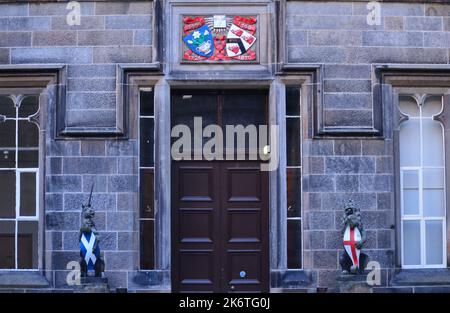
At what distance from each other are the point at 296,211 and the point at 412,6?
10.9 ft

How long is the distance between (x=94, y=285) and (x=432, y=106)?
5.36m

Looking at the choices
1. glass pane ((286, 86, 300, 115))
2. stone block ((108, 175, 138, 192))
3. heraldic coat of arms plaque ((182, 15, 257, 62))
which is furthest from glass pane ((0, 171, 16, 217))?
glass pane ((286, 86, 300, 115))

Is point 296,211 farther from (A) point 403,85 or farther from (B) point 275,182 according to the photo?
(A) point 403,85

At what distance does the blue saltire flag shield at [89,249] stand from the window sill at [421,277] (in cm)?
412

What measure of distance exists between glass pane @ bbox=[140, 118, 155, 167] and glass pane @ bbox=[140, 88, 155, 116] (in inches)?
3.9

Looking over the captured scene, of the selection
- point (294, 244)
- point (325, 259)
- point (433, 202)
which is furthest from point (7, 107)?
point (433, 202)

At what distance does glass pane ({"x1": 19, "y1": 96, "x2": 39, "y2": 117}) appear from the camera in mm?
14047

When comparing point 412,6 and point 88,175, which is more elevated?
point 412,6

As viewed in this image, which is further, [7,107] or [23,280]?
[7,107]

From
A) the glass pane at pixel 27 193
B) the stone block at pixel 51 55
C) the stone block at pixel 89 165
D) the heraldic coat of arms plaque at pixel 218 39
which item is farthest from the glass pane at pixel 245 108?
the glass pane at pixel 27 193

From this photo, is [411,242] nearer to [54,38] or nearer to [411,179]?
[411,179]

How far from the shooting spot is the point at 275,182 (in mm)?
13805

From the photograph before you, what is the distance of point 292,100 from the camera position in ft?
45.8

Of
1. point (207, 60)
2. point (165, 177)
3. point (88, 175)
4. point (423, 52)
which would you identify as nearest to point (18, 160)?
point (88, 175)
